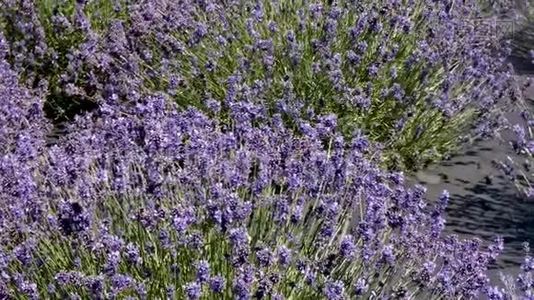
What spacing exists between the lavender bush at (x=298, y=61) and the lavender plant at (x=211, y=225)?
4.06 feet

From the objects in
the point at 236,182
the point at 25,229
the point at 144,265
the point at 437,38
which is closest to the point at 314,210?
the point at 236,182

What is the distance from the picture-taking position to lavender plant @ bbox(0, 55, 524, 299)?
115 inches

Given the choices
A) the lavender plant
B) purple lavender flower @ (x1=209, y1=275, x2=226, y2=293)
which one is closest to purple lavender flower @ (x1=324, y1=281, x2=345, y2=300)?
the lavender plant

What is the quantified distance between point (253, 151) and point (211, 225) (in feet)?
1.77

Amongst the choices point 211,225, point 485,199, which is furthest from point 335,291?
point 485,199

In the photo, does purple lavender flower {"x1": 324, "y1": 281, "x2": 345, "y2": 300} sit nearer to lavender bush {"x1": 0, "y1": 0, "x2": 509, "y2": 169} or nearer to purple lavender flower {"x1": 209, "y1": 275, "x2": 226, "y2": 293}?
purple lavender flower {"x1": 209, "y1": 275, "x2": 226, "y2": 293}

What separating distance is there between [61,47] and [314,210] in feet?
9.51

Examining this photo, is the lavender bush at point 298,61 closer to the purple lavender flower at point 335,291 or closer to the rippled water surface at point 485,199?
the rippled water surface at point 485,199

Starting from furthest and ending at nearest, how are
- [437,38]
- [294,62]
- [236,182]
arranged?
[437,38]
[294,62]
[236,182]

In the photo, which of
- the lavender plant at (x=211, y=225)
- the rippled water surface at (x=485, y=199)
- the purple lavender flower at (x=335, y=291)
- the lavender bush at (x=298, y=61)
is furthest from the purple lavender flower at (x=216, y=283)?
the lavender bush at (x=298, y=61)

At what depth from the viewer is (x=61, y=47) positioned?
579 cm

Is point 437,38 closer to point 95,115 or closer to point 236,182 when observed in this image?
point 95,115

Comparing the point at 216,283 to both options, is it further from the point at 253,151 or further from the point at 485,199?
the point at 485,199

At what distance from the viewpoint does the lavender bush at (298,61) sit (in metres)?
5.04
